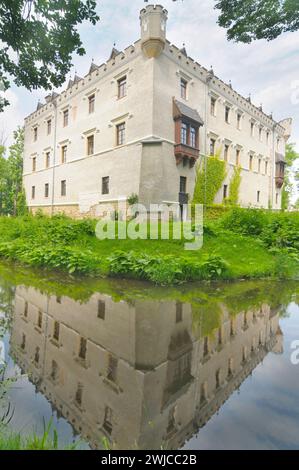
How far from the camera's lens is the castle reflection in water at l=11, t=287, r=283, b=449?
7.43ft

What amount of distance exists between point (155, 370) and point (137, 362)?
27 cm

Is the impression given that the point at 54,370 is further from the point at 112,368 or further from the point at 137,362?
the point at 137,362

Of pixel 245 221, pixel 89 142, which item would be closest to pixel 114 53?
pixel 89 142

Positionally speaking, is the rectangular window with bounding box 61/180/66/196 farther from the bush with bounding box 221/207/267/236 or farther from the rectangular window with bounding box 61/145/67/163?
the bush with bounding box 221/207/267/236

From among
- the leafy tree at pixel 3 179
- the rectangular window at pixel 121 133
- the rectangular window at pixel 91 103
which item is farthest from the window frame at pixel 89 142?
the leafy tree at pixel 3 179

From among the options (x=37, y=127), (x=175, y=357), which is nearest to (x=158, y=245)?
(x=175, y=357)

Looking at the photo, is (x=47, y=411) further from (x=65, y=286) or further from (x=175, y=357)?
(x=65, y=286)

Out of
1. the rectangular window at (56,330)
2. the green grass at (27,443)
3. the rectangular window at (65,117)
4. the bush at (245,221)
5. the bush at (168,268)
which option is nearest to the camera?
the green grass at (27,443)

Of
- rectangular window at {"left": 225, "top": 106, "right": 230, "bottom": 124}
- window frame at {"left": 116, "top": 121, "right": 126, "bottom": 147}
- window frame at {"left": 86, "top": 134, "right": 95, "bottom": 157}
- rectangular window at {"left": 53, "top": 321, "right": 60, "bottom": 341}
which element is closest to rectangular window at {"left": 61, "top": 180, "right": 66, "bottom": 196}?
window frame at {"left": 86, "top": 134, "right": 95, "bottom": 157}

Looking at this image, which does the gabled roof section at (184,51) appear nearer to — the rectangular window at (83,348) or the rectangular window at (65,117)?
the rectangular window at (65,117)

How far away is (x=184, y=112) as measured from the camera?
63.1ft

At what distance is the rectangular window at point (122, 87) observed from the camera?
2048cm

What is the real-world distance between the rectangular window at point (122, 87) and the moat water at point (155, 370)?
19.1m

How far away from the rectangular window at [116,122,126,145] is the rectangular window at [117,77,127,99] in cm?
220
